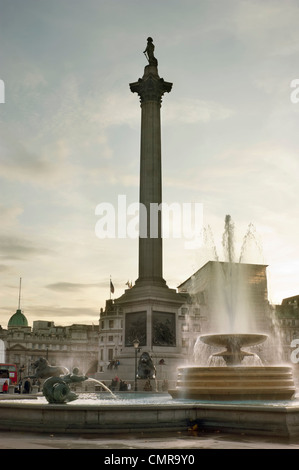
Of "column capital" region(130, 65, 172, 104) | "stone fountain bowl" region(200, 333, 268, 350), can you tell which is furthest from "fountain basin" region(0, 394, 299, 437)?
"column capital" region(130, 65, 172, 104)

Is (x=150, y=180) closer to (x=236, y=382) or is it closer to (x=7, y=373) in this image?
(x=7, y=373)

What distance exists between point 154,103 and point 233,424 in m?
38.4

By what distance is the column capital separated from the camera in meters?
46.8

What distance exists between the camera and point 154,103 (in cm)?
4672

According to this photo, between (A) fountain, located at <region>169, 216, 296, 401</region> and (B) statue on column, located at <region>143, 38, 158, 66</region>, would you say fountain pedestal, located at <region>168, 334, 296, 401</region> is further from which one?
(B) statue on column, located at <region>143, 38, 158, 66</region>

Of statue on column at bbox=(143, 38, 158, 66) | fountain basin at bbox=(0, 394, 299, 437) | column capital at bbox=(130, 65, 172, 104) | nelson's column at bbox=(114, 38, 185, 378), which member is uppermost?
statue on column at bbox=(143, 38, 158, 66)

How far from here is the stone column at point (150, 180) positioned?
1667 inches

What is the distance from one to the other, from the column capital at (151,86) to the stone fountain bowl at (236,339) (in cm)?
3193

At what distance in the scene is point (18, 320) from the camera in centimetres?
16475

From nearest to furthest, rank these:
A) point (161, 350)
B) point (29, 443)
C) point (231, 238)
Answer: point (29, 443) < point (231, 238) < point (161, 350)
